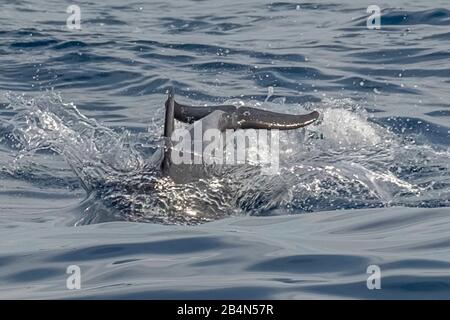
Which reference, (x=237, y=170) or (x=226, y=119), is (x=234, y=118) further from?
(x=237, y=170)

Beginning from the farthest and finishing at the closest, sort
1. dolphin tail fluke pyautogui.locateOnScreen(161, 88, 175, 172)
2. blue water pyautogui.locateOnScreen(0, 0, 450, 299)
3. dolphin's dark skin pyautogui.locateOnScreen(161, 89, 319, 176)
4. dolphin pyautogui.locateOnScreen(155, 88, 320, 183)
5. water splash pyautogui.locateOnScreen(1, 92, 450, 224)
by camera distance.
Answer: dolphin's dark skin pyautogui.locateOnScreen(161, 89, 319, 176)
dolphin pyautogui.locateOnScreen(155, 88, 320, 183)
dolphin tail fluke pyautogui.locateOnScreen(161, 88, 175, 172)
water splash pyautogui.locateOnScreen(1, 92, 450, 224)
blue water pyautogui.locateOnScreen(0, 0, 450, 299)

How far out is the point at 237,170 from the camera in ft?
39.3

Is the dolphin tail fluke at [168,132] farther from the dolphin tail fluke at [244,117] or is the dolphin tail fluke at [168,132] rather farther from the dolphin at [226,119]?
the dolphin tail fluke at [244,117]

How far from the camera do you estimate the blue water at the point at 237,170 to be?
7.98m

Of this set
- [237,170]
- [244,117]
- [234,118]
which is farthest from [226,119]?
[237,170]

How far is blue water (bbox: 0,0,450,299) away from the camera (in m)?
7.98

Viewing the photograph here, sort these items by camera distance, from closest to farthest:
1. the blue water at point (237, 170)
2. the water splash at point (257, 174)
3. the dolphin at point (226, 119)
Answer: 1. the blue water at point (237, 170)
2. the water splash at point (257, 174)
3. the dolphin at point (226, 119)

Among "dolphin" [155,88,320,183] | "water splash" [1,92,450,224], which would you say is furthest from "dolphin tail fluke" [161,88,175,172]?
"water splash" [1,92,450,224]

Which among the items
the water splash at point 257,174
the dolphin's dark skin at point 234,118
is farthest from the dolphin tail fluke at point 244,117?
the water splash at point 257,174

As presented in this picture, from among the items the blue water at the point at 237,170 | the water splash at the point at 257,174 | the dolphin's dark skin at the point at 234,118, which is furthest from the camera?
the dolphin's dark skin at the point at 234,118

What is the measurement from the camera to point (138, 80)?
18406 mm

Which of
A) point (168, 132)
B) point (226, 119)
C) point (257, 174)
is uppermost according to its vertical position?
point (226, 119)

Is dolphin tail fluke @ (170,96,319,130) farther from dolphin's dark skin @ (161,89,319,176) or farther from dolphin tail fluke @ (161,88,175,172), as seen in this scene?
dolphin tail fluke @ (161,88,175,172)
